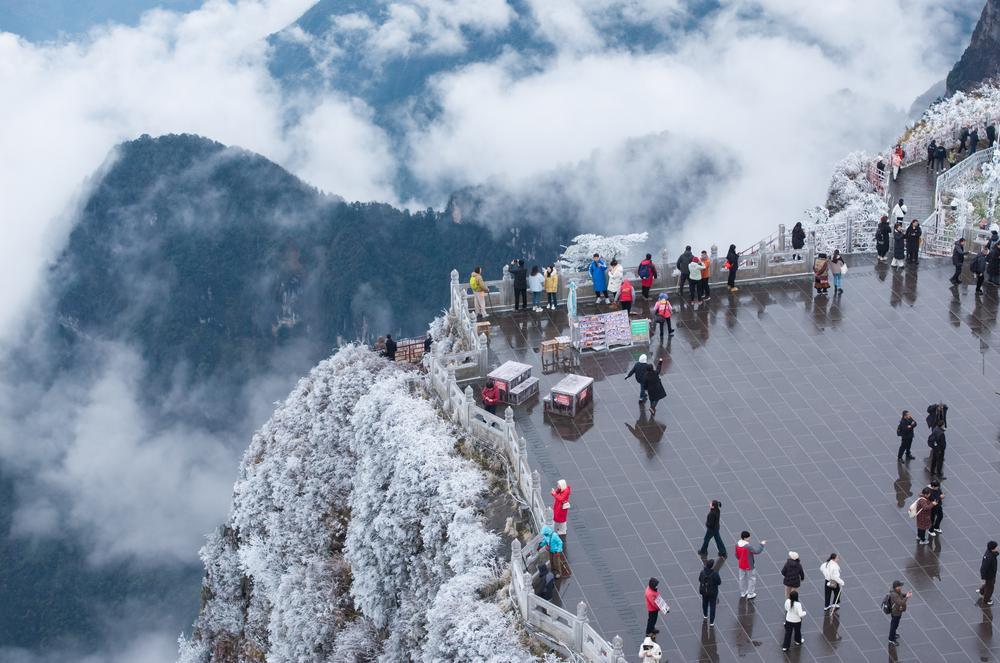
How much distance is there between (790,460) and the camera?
30547 millimetres

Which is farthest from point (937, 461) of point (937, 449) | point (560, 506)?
point (560, 506)

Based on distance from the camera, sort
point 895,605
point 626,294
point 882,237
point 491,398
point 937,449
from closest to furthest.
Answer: point 895,605, point 937,449, point 491,398, point 626,294, point 882,237

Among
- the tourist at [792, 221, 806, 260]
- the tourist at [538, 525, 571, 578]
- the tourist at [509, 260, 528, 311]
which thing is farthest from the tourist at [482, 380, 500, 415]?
the tourist at [792, 221, 806, 260]

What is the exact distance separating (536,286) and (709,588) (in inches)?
598

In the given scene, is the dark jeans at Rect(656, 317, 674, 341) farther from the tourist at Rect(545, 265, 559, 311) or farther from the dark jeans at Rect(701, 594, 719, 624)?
the dark jeans at Rect(701, 594, 719, 624)

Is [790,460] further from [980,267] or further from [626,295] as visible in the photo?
[980,267]

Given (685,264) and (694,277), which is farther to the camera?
(685,264)

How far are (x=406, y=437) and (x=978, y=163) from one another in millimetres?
28293

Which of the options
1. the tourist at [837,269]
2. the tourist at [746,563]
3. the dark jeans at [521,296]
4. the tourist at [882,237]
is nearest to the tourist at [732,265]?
the tourist at [837,269]

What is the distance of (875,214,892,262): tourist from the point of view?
40.6 m

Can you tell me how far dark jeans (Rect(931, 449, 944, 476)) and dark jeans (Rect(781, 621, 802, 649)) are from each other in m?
7.06

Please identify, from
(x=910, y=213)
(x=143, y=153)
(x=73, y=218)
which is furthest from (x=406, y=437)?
(x=73, y=218)

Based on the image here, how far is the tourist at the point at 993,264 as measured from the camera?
38312 mm

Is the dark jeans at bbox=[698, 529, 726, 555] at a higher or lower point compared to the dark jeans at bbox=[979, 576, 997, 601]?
higher
